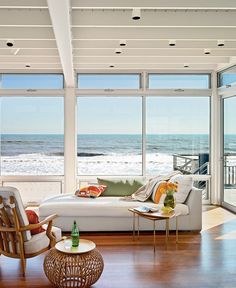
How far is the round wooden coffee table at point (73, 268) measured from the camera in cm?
317

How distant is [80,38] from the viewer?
5.18 metres

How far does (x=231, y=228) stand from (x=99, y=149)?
11.5ft

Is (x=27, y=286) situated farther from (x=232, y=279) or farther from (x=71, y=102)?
(x=71, y=102)

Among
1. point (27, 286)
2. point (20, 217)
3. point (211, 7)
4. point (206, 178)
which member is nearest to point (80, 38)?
point (211, 7)

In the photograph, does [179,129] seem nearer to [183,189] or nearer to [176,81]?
[176,81]

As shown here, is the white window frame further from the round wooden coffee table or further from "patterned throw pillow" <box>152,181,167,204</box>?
the round wooden coffee table

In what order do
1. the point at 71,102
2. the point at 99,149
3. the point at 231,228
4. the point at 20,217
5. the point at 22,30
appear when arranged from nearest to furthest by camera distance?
1. the point at 20,217
2. the point at 22,30
3. the point at 231,228
4. the point at 71,102
5. the point at 99,149

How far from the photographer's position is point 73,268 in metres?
3.18

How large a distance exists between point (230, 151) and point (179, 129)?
1257mm

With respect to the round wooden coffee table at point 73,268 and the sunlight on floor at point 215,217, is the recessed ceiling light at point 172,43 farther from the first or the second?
the round wooden coffee table at point 73,268

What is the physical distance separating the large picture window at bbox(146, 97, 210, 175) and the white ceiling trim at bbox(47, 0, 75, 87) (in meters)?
2.32

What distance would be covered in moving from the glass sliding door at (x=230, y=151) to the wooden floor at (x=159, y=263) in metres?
1.78

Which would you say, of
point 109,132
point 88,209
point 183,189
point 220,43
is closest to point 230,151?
point 183,189

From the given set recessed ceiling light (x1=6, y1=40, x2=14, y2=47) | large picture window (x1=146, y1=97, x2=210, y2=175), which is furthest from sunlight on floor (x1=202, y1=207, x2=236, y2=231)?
recessed ceiling light (x1=6, y1=40, x2=14, y2=47)
